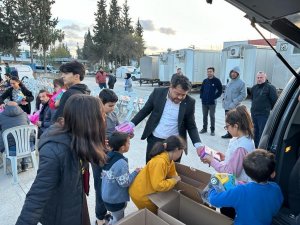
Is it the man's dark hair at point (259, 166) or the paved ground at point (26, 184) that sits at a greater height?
the man's dark hair at point (259, 166)

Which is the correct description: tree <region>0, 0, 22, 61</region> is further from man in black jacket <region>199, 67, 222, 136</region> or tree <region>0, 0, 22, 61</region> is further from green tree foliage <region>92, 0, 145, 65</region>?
man in black jacket <region>199, 67, 222, 136</region>

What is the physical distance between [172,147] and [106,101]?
94 cm

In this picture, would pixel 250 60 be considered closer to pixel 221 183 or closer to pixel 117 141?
pixel 117 141

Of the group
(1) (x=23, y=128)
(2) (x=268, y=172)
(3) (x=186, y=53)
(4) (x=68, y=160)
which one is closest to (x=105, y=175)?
(4) (x=68, y=160)

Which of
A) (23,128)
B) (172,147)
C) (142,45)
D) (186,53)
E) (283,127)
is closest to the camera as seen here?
(283,127)

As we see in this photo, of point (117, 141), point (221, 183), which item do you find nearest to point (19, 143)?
point (117, 141)

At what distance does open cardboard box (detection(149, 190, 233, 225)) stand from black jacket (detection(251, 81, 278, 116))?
3.88 metres

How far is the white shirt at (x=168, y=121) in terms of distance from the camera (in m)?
3.00

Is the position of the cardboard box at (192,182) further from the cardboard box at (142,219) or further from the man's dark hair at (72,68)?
the man's dark hair at (72,68)

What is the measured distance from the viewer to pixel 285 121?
7.10 feet

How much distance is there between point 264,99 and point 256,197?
4186 millimetres

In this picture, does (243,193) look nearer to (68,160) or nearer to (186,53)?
(68,160)

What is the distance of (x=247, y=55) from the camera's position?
12852 mm

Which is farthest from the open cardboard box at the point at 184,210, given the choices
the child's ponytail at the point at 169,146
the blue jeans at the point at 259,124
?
the blue jeans at the point at 259,124
